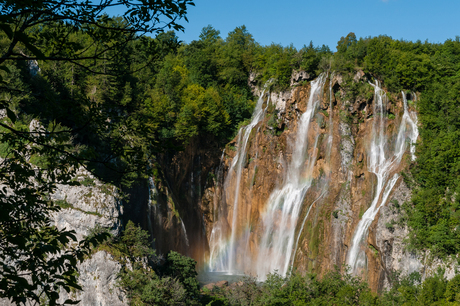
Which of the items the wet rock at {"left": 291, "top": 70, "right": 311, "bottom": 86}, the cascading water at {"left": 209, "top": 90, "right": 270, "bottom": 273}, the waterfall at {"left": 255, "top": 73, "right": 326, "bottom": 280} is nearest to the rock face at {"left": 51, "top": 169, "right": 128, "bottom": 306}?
the waterfall at {"left": 255, "top": 73, "right": 326, "bottom": 280}

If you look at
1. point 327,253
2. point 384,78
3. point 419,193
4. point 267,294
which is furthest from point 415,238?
point 384,78

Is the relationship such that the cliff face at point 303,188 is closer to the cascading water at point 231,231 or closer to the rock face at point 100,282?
the cascading water at point 231,231

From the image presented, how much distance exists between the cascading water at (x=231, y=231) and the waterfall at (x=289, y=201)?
3454 mm

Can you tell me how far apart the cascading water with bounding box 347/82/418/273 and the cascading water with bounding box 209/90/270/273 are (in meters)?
11.2

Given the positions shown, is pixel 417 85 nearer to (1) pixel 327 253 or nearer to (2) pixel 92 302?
(1) pixel 327 253

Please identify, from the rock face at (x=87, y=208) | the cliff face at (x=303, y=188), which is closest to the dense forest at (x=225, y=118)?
the rock face at (x=87, y=208)

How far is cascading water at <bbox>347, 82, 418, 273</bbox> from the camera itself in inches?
1053

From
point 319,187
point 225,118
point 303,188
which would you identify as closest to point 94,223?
A: point 303,188

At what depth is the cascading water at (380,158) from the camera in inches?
1053

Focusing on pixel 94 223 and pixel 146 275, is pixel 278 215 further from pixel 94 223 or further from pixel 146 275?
pixel 94 223

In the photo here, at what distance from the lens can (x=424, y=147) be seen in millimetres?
27422

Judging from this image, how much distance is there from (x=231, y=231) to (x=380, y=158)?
15699 millimetres

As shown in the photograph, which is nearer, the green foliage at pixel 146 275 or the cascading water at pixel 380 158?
the green foliage at pixel 146 275

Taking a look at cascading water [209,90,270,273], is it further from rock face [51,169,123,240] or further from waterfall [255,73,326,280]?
rock face [51,169,123,240]
